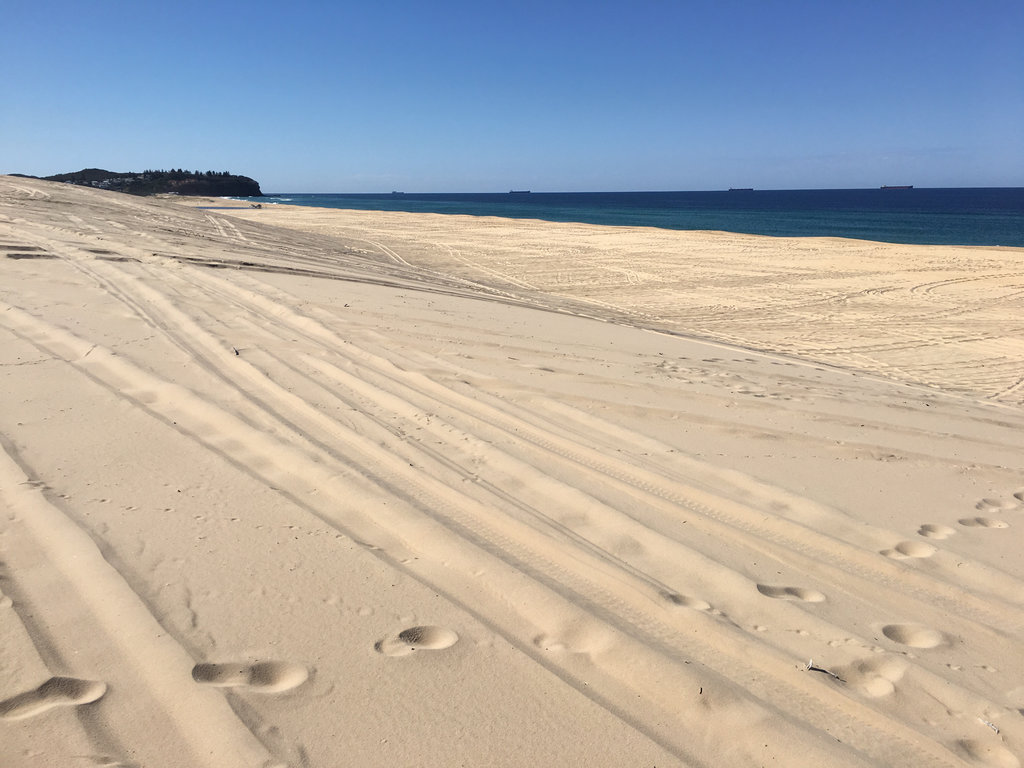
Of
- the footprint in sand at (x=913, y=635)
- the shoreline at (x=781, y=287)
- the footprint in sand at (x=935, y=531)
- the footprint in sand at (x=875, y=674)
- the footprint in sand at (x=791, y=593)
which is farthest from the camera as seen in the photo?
the shoreline at (x=781, y=287)

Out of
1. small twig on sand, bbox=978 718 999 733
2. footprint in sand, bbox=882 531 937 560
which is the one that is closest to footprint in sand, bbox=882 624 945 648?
small twig on sand, bbox=978 718 999 733

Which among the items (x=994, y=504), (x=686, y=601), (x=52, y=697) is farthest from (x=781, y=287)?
(x=52, y=697)

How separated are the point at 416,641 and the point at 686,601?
0.88 metres

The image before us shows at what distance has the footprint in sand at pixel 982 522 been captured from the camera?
3098 millimetres

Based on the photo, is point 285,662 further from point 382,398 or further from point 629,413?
point 629,413

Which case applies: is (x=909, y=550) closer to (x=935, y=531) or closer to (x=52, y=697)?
(x=935, y=531)

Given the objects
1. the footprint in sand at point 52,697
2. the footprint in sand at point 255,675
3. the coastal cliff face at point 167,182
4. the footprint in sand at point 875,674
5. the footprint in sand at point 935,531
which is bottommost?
the footprint in sand at point 875,674

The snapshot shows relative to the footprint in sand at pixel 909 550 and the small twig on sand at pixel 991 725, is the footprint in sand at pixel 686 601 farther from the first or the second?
the footprint in sand at pixel 909 550

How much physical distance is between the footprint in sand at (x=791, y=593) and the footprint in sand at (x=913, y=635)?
0.22 metres

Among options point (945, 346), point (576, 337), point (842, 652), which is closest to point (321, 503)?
point (842, 652)

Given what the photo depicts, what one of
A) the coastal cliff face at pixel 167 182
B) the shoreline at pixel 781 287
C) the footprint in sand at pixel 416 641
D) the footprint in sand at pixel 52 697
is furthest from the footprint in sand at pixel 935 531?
the coastal cliff face at pixel 167 182

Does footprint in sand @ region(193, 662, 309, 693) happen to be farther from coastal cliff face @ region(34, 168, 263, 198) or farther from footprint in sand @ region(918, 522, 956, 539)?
coastal cliff face @ region(34, 168, 263, 198)

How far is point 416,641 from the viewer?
2086 mm

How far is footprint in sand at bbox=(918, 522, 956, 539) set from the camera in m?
2.95
